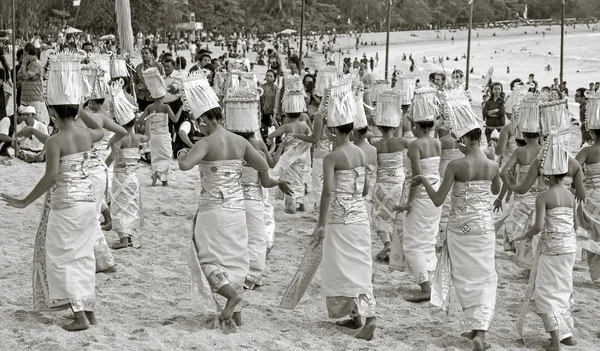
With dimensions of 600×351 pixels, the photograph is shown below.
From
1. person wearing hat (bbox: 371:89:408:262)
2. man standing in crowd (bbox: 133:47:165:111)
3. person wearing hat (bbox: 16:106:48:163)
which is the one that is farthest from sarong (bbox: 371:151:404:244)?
man standing in crowd (bbox: 133:47:165:111)

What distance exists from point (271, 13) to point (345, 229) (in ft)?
312

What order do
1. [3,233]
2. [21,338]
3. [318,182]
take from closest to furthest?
[21,338] < [3,233] < [318,182]

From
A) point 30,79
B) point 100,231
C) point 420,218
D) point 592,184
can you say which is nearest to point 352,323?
point 420,218

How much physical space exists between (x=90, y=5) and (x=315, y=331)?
50.5 meters

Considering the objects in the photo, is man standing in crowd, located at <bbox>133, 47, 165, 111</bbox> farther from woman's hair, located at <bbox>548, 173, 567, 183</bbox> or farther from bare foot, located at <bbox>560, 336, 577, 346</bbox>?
bare foot, located at <bbox>560, 336, 577, 346</bbox>

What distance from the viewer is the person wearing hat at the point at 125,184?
9.84 m

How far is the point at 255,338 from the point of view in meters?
6.85

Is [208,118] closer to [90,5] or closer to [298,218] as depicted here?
[298,218]

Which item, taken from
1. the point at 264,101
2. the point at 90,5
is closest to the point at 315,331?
the point at 264,101

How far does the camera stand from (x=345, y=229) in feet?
23.4

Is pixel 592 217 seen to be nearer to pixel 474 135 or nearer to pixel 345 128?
pixel 474 135

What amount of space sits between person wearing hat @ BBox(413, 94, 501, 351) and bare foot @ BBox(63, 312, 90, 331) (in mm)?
2921

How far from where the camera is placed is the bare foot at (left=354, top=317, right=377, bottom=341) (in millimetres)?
7047

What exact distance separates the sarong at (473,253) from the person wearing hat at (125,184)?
13.7 feet
